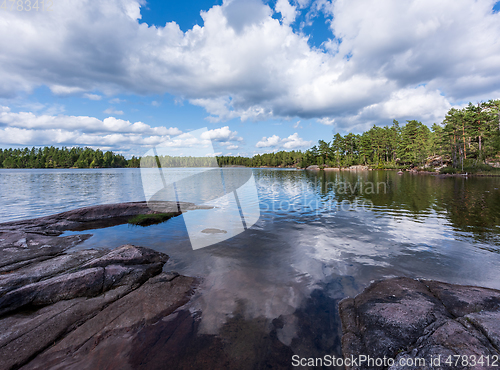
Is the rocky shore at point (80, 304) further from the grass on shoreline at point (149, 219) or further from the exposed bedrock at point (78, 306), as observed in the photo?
the grass on shoreline at point (149, 219)

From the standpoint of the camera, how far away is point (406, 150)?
108312mm

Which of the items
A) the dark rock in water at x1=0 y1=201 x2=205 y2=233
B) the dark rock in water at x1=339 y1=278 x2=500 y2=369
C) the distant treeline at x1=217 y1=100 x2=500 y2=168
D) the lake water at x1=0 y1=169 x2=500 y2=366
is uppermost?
the distant treeline at x1=217 y1=100 x2=500 y2=168

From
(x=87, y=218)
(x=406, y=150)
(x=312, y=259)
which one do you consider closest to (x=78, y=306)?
(x=312, y=259)

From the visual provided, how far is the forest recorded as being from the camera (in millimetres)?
64938

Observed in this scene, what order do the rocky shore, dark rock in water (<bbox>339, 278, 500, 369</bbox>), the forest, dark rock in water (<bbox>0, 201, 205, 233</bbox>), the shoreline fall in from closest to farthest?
dark rock in water (<bbox>339, 278, 500, 369</bbox>) < the shoreline < the rocky shore < dark rock in water (<bbox>0, 201, 205, 233</bbox>) < the forest

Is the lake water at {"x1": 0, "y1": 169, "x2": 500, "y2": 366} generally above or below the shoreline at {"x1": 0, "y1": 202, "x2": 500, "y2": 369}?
below

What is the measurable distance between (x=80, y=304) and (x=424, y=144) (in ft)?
406

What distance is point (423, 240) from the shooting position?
510 inches

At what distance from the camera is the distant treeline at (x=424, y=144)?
6694 centimetres

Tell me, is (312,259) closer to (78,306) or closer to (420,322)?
(420,322)

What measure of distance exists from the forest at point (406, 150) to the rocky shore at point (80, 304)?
470 cm

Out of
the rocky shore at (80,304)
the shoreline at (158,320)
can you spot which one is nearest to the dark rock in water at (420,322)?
the shoreline at (158,320)

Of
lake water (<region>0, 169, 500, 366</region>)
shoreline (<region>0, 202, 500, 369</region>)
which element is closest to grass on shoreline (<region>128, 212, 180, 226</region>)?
lake water (<region>0, 169, 500, 366</region>)

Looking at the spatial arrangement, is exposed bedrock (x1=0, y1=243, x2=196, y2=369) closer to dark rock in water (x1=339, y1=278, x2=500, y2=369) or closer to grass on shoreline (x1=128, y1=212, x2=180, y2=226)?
dark rock in water (x1=339, y1=278, x2=500, y2=369)
